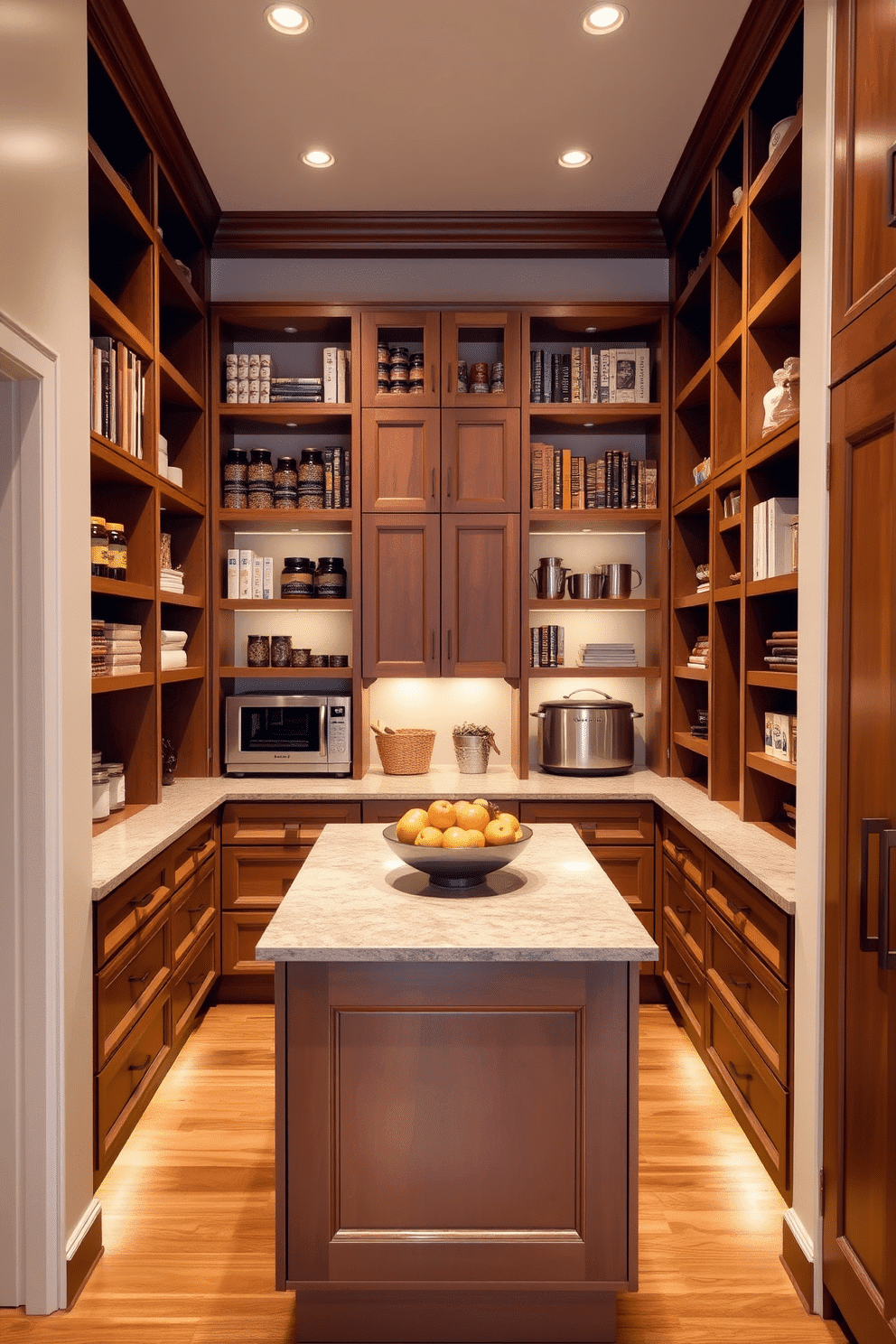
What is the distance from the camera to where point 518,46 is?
8.99 feet

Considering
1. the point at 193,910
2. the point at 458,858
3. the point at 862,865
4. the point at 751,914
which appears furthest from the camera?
the point at 193,910

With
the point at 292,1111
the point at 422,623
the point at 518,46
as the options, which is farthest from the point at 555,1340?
the point at 518,46

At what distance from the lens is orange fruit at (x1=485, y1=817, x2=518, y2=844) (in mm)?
1939

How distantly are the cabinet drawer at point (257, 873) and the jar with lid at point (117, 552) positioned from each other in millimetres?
1228

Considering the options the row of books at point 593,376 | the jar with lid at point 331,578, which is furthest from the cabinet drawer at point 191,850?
the row of books at point 593,376

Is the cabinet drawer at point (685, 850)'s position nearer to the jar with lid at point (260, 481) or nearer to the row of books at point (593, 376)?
the row of books at point (593, 376)

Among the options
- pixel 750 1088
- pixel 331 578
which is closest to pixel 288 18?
pixel 331 578

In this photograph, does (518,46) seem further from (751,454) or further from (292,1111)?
(292,1111)

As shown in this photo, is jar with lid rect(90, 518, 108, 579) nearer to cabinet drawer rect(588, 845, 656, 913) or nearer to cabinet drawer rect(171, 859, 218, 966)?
cabinet drawer rect(171, 859, 218, 966)

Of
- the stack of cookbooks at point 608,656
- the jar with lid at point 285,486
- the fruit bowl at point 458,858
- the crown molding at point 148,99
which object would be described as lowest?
the fruit bowl at point 458,858

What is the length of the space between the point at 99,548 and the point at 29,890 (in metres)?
1.18

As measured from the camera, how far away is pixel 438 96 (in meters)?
2.98

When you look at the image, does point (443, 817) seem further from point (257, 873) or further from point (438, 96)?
point (438, 96)

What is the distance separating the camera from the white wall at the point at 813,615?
1.92 meters
